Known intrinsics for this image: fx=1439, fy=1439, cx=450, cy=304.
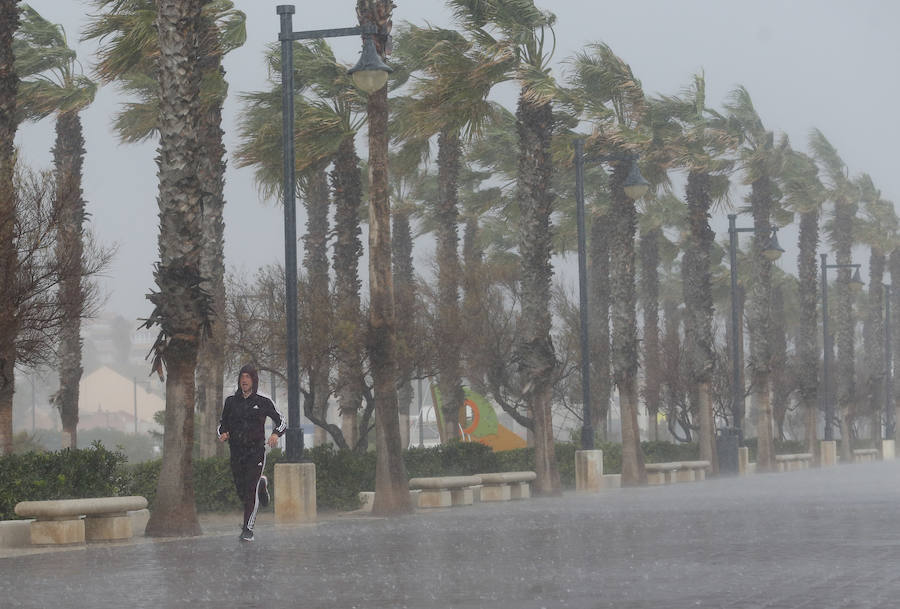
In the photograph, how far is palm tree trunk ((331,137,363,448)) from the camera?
32469mm

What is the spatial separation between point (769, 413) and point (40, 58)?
1158 inches

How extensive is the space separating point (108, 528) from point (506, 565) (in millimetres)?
7220

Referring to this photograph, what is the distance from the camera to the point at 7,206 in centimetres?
1848

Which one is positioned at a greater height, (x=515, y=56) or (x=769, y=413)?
(x=515, y=56)

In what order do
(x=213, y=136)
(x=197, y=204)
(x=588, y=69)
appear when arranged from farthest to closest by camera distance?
(x=588, y=69)
(x=213, y=136)
(x=197, y=204)

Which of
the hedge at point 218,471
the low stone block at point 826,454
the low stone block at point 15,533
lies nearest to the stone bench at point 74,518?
the low stone block at point 15,533

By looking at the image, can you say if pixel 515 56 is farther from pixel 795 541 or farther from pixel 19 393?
pixel 19 393

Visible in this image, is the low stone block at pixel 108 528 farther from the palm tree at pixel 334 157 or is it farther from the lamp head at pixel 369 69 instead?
the palm tree at pixel 334 157

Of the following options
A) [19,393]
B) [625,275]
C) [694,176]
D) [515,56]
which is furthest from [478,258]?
[19,393]

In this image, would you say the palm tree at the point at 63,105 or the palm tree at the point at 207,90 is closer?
the palm tree at the point at 207,90

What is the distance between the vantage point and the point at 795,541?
1479cm

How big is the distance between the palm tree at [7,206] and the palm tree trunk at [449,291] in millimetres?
13665

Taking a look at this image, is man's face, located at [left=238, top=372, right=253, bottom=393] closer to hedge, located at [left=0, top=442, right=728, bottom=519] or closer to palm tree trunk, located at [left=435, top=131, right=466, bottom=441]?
hedge, located at [left=0, top=442, right=728, bottom=519]

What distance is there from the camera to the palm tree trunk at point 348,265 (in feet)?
107
